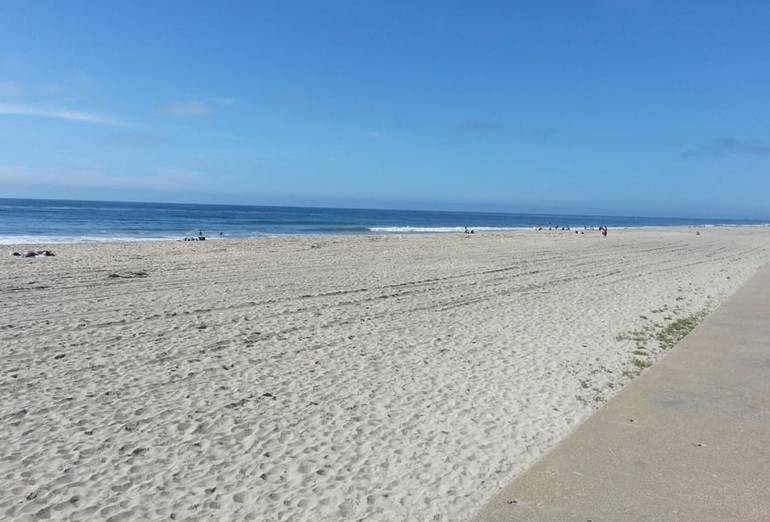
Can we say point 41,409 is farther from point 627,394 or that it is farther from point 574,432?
point 627,394

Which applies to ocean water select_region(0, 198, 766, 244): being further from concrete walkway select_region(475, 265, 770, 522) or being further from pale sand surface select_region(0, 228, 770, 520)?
concrete walkway select_region(475, 265, 770, 522)

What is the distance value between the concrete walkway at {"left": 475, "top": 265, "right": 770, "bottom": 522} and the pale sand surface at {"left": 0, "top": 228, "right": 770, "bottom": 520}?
0.28 meters

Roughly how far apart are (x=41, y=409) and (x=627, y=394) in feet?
19.5

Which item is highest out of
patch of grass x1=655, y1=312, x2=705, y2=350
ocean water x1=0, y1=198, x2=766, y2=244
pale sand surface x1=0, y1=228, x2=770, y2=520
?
patch of grass x1=655, y1=312, x2=705, y2=350

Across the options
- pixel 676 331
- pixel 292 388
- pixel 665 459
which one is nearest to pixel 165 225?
pixel 676 331

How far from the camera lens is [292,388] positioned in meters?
6.28

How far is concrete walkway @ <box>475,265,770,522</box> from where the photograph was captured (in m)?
3.86

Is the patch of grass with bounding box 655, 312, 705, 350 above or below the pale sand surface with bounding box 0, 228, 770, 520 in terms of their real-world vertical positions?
above

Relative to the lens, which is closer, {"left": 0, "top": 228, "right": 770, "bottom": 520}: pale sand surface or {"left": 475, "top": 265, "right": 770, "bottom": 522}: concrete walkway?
{"left": 475, "top": 265, "right": 770, "bottom": 522}: concrete walkway

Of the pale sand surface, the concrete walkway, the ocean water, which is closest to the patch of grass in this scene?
the pale sand surface

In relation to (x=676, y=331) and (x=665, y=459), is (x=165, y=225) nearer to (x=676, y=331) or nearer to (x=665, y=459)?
(x=676, y=331)

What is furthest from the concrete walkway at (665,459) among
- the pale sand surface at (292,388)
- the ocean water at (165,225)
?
the ocean water at (165,225)

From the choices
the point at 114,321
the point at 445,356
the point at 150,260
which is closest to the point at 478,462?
the point at 445,356

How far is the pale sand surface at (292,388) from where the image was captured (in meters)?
4.11
